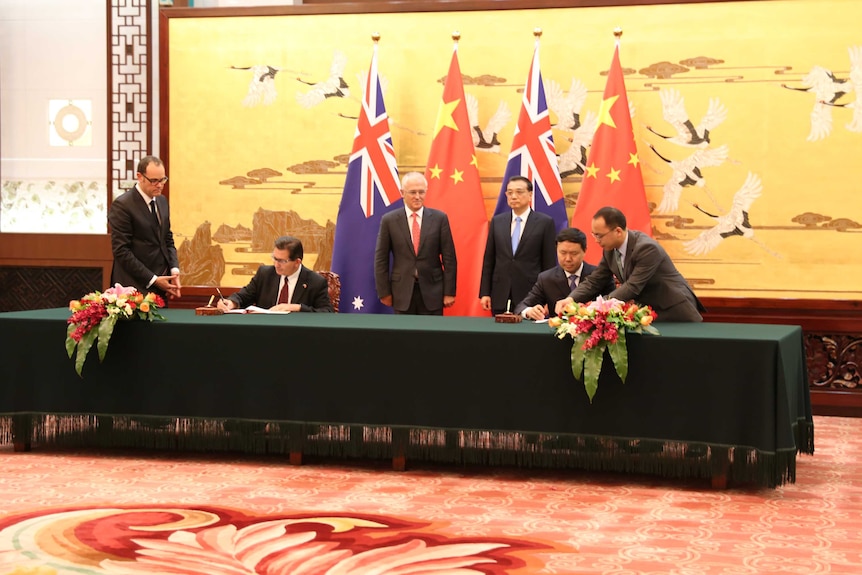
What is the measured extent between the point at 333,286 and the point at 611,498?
106 inches

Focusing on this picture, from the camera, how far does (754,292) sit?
22.9 ft

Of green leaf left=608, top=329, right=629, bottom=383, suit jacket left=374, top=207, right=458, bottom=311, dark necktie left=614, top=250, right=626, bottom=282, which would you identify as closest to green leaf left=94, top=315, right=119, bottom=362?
suit jacket left=374, top=207, right=458, bottom=311

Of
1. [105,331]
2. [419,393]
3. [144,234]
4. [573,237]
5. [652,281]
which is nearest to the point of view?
[419,393]

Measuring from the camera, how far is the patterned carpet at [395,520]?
3.28 metres

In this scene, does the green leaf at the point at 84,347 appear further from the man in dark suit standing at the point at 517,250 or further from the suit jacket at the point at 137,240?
the man in dark suit standing at the point at 517,250

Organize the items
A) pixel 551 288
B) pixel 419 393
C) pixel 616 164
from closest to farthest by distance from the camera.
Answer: pixel 419 393 < pixel 551 288 < pixel 616 164

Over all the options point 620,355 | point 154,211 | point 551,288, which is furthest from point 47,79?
point 620,355

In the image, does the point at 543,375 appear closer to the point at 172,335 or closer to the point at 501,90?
the point at 172,335

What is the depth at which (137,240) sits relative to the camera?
596 cm

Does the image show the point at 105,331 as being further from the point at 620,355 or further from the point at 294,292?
the point at 620,355

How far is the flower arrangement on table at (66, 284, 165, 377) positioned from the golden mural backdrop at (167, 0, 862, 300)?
270 cm

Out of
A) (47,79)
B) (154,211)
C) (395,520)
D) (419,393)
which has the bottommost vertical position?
(395,520)

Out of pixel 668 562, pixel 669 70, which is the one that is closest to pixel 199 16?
pixel 669 70

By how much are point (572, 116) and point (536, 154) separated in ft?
1.51
